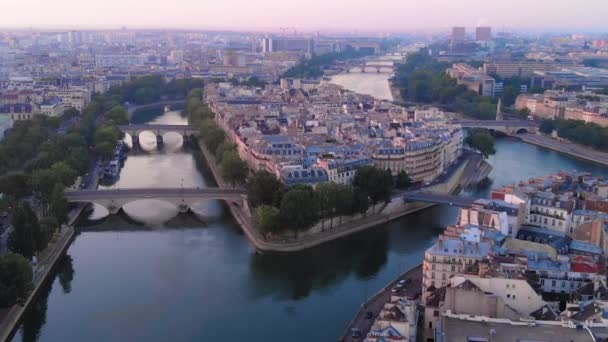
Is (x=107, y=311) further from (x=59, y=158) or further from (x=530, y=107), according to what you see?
(x=530, y=107)

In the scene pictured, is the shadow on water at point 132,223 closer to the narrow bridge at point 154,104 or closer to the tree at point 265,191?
the tree at point 265,191

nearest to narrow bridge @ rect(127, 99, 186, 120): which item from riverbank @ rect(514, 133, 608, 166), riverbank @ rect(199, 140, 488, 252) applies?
riverbank @ rect(199, 140, 488, 252)

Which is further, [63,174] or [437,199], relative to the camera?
[63,174]

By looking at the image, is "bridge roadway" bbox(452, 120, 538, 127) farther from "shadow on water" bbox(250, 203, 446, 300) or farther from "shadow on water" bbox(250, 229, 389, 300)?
"shadow on water" bbox(250, 229, 389, 300)

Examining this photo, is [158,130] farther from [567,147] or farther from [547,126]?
[547,126]

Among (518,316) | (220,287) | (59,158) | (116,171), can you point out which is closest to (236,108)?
(116,171)

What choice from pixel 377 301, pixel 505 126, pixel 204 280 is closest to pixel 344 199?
pixel 204 280
